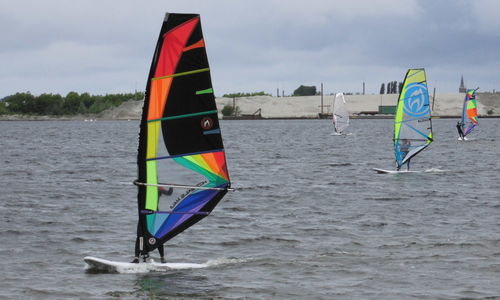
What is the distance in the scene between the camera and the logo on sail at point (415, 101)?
38781mm

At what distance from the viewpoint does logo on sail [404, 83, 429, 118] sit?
38.8m

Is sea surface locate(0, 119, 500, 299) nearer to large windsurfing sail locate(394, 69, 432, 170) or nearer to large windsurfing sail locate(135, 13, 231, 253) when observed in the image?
large windsurfing sail locate(135, 13, 231, 253)

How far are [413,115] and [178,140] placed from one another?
23.8 meters

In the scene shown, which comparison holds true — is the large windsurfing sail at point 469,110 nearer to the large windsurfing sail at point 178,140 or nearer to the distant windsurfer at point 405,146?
the distant windsurfer at point 405,146

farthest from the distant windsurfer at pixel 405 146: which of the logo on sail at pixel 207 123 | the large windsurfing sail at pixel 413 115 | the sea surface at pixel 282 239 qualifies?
the logo on sail at pixel 207 123

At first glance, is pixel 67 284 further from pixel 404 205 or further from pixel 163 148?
pixel 404 205

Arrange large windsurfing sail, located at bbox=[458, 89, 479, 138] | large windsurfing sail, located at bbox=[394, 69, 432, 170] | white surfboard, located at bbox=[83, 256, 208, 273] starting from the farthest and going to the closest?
large windsurfing sail, located at bbox=[458, 89, 479, 138] < large windsurfing sail, located at bbox=[394, 69, 432, 170] < white surfboard, located at bbox=[83, 256, 208, 273]

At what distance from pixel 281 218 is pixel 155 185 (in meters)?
9.84

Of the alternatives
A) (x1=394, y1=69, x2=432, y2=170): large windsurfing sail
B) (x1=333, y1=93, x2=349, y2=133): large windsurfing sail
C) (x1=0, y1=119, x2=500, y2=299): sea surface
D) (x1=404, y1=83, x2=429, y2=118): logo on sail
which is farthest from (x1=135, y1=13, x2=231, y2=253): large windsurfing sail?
(x1=333, y1=93, x2=349, y2=133): large windsurfing sail

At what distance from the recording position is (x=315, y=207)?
28.6 metres

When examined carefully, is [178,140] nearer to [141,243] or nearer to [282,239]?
[141,243]

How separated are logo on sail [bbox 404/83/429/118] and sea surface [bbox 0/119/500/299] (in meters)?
3.02

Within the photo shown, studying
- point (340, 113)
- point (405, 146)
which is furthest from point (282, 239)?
point (340, 113)

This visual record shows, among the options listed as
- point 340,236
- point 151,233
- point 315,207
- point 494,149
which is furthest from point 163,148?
point 494,149
